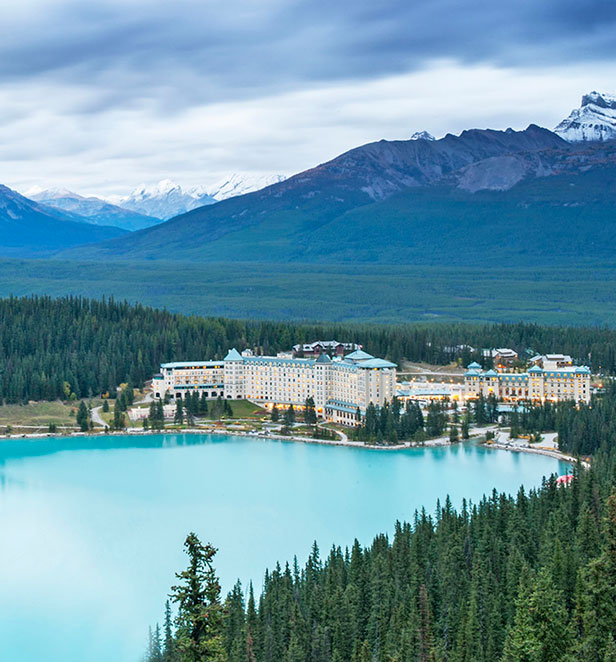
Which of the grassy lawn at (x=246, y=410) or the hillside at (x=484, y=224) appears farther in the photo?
the hillside at (x=484, y=224)

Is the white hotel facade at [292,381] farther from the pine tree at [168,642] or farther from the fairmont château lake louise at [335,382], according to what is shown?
the pine tree at [168,642]

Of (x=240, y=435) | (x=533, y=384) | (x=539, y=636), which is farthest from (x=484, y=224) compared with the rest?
(x=539, y=636)

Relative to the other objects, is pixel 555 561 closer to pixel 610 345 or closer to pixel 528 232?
pixel 610 345

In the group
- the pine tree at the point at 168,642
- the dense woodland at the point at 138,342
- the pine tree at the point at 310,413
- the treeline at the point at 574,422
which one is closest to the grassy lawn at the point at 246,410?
the pine tree at the point at 310,413

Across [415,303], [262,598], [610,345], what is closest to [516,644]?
[262,598]

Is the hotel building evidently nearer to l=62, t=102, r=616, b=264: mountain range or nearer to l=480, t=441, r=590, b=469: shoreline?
l=480, t=441, r=590, b=469: shoreline

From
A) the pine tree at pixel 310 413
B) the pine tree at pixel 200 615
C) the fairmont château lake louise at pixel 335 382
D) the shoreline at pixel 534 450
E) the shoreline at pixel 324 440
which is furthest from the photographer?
the fairmont château lake louise at pixel 335 382

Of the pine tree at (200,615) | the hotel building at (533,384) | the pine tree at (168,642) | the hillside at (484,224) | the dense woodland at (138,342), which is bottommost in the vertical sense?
the pine tree at (168,642)
